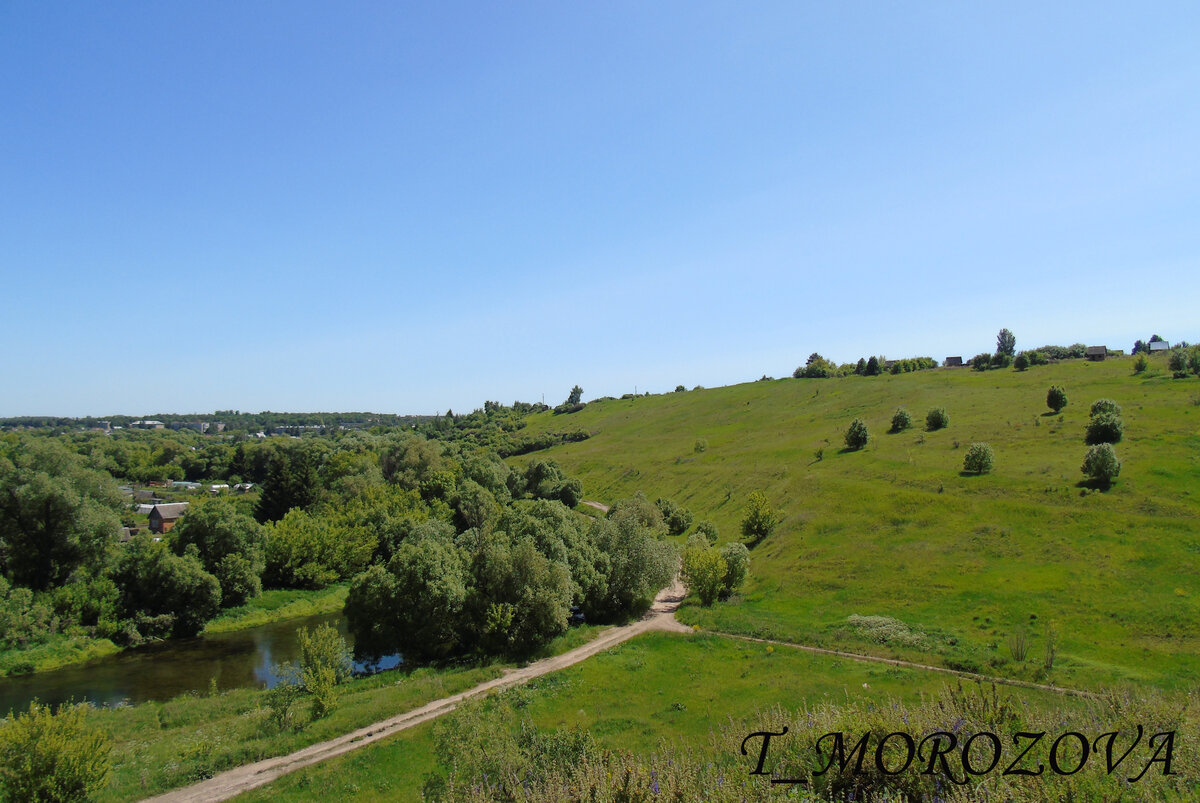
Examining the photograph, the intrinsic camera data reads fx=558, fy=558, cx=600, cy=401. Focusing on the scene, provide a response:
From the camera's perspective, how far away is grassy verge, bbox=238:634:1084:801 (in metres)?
22.8

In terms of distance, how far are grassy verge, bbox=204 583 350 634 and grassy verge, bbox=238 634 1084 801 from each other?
36.9m

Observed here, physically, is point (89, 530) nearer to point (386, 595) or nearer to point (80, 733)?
point (386, 595)

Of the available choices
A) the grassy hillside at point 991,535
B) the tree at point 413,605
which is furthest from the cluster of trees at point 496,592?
the grassy hillside at point 991,535

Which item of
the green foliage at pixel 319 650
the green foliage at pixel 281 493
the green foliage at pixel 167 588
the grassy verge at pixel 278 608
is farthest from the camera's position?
the green foliage at pixel 281 493

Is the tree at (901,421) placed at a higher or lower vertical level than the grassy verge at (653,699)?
higher

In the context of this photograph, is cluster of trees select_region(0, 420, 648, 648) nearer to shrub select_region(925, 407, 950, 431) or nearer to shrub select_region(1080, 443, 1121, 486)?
shrub select_region(1080, 443, 1121, 486)

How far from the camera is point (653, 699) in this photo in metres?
29.6

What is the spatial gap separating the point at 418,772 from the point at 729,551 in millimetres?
30872

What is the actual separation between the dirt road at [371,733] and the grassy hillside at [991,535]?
6515 millimetres

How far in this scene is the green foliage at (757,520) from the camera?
5816 centimetres

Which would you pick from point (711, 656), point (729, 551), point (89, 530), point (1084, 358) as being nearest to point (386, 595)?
point (711, 656)

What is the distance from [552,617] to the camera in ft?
127

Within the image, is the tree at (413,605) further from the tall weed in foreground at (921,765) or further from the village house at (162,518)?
the village house at (162,518)

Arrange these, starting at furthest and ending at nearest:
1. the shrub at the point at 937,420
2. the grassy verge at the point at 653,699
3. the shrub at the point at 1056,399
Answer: the shrub at the point at 937,420, the shrub at the point at 1056,399, the grassy verge at the point at 653,699
